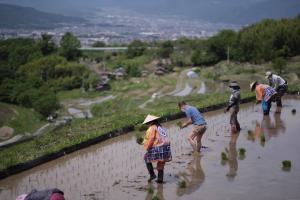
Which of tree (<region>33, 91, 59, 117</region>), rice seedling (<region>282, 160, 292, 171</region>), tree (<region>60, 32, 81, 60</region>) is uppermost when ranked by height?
tree (<region>60, 32, 81, 60</region>)

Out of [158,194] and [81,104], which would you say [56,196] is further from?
[81,104]

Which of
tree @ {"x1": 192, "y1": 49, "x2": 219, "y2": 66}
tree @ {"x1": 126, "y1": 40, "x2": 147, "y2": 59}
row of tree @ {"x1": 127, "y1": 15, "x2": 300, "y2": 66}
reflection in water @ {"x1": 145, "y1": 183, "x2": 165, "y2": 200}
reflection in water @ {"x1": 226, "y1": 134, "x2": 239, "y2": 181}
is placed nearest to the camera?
reflection in water @ {"x1": 145, "y1": 183, "x2": 165, "y2": 200}

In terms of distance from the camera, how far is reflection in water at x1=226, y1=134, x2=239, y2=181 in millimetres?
10891

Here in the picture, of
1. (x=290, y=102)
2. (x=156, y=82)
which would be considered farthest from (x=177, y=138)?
(x=156, y=82)

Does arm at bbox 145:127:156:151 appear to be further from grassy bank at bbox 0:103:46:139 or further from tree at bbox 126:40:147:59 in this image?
tree at bbox 126:40:147:59

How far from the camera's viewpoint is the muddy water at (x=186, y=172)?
988 centimetres

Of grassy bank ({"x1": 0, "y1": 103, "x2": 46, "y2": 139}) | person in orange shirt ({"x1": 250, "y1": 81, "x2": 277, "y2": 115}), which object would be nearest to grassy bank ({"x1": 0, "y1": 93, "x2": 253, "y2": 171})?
person in orange shirt ({"x1": 250, "y1": 81, "x2": 277, "y2": 115})

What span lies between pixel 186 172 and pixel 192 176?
314mm

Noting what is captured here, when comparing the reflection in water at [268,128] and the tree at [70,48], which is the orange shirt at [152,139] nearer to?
the reflection in water at [268,128]

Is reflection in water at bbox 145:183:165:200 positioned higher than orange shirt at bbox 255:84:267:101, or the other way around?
orange shirt at bbox 255:84:267:101

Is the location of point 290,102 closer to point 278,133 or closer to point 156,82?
point 278,133

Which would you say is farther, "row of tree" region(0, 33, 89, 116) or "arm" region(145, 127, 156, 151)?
"row of tree" region(0, 33, 89, 116)

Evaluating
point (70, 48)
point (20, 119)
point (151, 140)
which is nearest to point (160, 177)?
point (151, 140)

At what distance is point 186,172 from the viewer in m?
11.2
